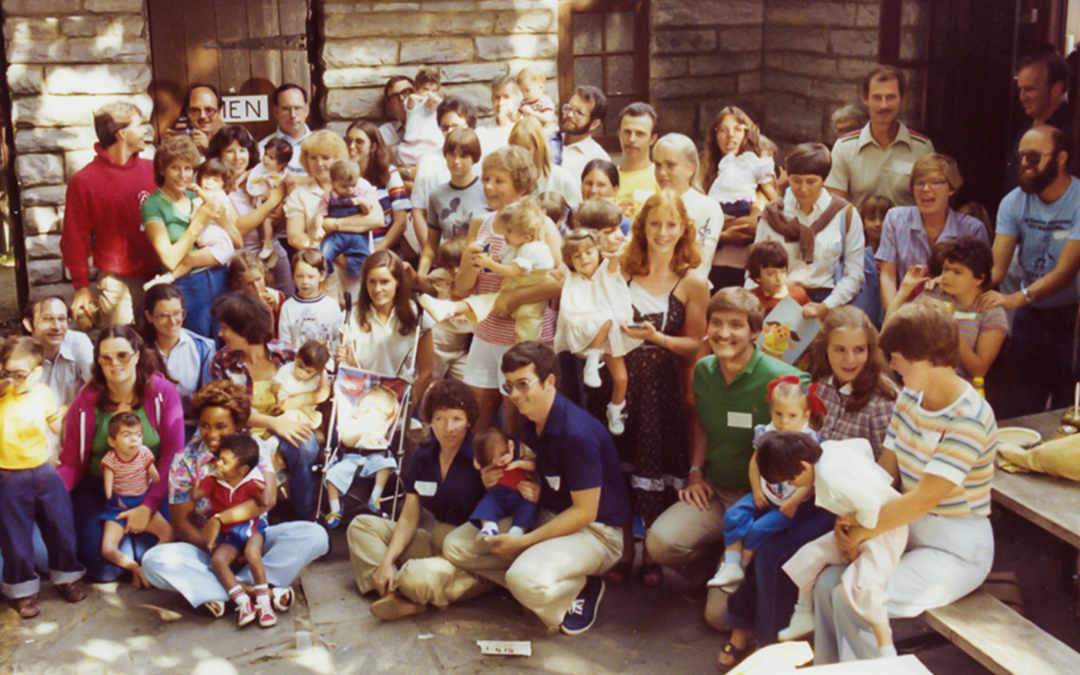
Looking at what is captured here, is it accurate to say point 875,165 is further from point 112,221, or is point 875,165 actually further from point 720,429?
point 112,221

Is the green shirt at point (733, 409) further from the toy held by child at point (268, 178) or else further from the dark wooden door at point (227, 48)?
the dark wooden door at point (227, 48)

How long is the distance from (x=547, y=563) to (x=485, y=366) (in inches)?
44.5

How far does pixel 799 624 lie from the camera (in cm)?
454

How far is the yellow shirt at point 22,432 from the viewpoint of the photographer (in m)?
5.21

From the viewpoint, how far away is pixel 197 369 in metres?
5.93

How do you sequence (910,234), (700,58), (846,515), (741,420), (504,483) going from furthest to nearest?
(700,58)
(910,234)
(504,483)
(741,420)
(846,515)

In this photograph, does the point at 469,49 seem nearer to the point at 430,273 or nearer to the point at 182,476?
the point at 430,273

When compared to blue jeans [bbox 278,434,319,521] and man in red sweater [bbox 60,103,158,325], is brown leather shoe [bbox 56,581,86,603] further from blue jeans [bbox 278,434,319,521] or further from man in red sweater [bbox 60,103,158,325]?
man in red sweater [bbox 60,103,158,325]

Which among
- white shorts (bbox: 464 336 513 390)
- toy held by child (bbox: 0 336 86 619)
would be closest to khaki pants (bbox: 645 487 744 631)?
white shorts (bbox: 464 336 513 390)

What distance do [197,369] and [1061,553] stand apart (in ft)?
12.7

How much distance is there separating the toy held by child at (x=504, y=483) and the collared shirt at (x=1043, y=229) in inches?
95.3

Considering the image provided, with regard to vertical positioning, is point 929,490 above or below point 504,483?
above

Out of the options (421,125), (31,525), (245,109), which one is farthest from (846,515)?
(245,109)

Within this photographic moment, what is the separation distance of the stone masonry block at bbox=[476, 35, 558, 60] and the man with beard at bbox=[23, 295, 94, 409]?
3.55m
